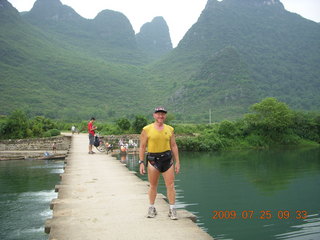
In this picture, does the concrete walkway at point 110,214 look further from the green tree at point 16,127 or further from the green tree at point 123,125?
the green tree at point 123,125

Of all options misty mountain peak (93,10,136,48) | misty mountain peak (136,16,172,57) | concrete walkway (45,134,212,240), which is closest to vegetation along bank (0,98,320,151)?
concrete walkway (45,134,212,240)

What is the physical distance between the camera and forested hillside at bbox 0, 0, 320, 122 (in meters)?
75.4

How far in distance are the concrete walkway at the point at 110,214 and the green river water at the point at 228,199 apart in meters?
1.85

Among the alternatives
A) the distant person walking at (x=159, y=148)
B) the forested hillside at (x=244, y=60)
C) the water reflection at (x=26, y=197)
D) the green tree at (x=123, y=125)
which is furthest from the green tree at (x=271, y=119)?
the distant person walking at (x=159, y=148)

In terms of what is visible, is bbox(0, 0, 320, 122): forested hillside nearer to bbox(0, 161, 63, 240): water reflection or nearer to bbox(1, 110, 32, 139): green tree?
bbox(1, 110, 32, 139): green tree

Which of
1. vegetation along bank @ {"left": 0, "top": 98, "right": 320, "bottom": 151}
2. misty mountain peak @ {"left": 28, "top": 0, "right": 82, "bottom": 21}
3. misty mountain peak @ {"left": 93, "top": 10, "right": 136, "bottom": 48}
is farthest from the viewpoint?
misty mountain peak @ {"left": 28, "top": 0, "right": 82, "bottom": 21}

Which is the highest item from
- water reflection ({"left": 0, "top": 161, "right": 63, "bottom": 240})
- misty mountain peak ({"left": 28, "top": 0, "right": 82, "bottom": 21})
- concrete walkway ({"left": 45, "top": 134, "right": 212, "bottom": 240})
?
misty mountain peak ({"left": 28, "top": 0, "right": 82, "bottom": 21})

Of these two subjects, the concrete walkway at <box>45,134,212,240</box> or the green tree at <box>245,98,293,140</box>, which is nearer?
the concrete walkway at <box>45,134,212,240</box>

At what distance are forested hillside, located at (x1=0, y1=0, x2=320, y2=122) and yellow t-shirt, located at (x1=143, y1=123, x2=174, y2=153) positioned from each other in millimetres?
58010

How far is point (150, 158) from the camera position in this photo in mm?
5367

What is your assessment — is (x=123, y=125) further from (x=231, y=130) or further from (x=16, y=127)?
(x=231, y=130)

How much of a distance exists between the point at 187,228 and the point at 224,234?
3.86 metres

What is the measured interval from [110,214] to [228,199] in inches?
286

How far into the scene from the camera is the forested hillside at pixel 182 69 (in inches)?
2968
